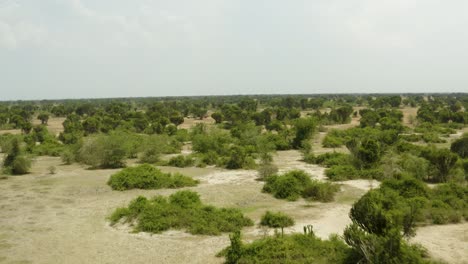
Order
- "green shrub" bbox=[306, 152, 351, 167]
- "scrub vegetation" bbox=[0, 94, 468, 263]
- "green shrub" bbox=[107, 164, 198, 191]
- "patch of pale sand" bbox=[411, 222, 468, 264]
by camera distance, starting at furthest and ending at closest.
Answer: "green shrub" bbox=[306, 152, 351, 167] → "green shrub" bbox=[107, 164, 198, 191] → "patch of pale sand" bbox=[411, 222, 468, 264] → "scrub vegetation" bbox=[0, 94, 468, 263]

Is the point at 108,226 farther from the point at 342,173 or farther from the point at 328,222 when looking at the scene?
the point at 342,173

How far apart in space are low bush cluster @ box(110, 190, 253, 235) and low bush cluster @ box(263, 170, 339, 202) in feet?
19.0

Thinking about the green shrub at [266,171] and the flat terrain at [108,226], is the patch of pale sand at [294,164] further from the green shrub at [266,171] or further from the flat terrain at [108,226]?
the green shrub at [266,171]

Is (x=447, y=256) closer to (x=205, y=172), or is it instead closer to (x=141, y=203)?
(x=141, y=203)

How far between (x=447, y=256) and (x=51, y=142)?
5025cm

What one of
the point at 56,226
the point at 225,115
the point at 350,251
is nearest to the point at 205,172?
the point at 56,226

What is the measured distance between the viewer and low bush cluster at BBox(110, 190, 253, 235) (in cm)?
1969

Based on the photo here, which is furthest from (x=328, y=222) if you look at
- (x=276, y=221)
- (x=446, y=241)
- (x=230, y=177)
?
(x=230, y=177)

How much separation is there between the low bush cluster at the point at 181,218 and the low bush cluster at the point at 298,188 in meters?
5.79

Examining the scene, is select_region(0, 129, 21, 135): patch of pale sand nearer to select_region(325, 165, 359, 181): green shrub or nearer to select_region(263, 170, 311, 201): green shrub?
select_region(263, 170, 311, 201): green shrub

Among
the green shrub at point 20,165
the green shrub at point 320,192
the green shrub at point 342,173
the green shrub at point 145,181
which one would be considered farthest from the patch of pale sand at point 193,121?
the green shrub at point 320,192

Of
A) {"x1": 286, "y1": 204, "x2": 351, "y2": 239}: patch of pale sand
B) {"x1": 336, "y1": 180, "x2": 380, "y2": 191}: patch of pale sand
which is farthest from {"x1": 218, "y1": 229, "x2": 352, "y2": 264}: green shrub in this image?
{"x1": 336, "y1": 180, "x2": 380, "y2": 191}: patch of pale sand

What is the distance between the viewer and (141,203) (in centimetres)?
2220

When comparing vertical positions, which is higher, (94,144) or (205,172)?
(94,144)
